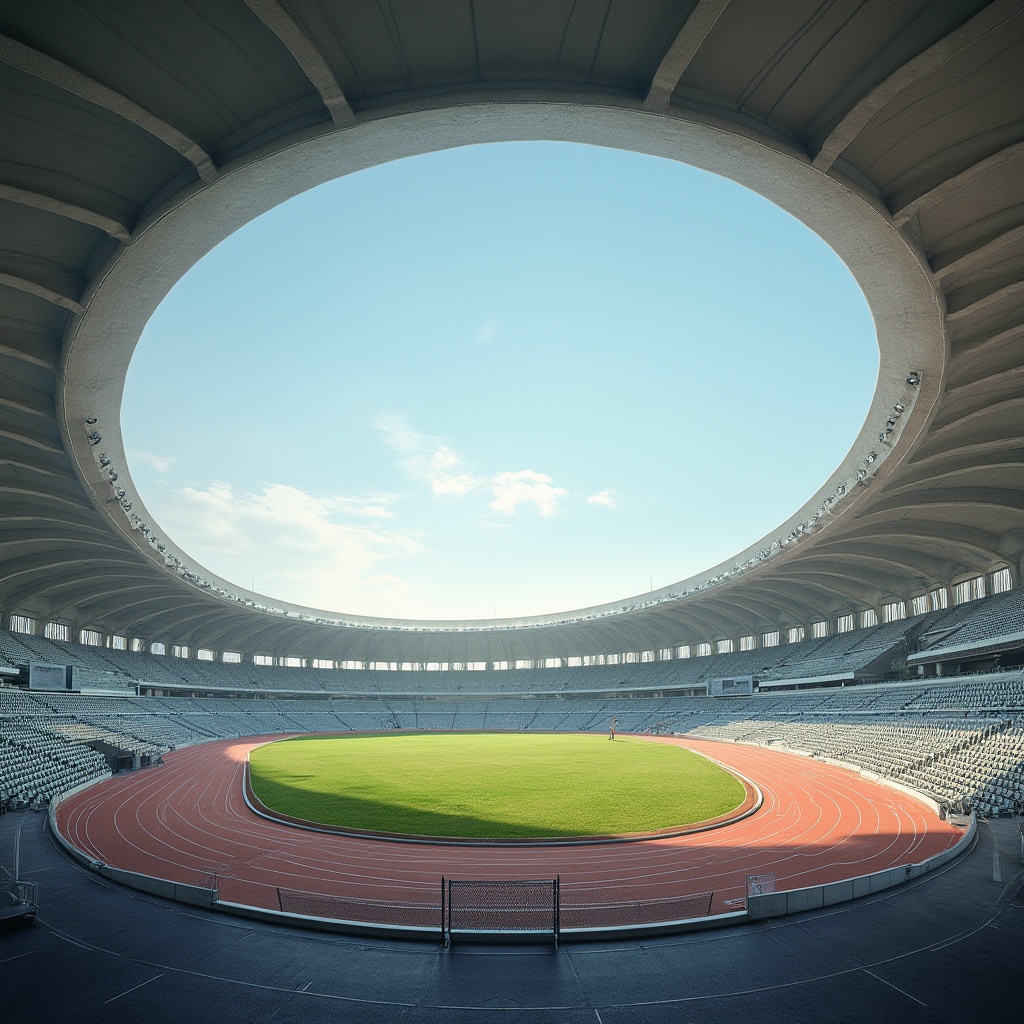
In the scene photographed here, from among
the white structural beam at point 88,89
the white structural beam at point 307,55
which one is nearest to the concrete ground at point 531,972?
the white structural beam at point 88,89

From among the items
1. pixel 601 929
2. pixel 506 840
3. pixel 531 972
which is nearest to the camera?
pixel 531 972

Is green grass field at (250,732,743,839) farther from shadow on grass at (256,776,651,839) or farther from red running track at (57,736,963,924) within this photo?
red running track at (57,736,963,924)

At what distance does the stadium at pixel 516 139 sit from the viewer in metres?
10.9

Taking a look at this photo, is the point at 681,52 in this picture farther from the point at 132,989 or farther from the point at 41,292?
the point at 132,989

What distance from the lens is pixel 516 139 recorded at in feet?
49.5

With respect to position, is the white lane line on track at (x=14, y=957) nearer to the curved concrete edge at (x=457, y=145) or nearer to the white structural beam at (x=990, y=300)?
the curved concrete edge at (x=457, y=145)

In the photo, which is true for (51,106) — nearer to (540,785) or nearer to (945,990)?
(945,990)

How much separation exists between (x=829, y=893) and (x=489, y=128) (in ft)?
61.4

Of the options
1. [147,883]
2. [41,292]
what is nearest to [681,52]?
[41,292]

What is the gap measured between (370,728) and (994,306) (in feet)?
249

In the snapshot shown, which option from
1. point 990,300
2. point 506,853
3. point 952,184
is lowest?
point 506,853

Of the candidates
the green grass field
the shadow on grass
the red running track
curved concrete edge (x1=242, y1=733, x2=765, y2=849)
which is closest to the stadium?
the red running track

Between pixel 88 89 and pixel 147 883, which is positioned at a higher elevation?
pixel 88 89

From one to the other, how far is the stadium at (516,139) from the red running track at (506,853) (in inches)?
7.0
